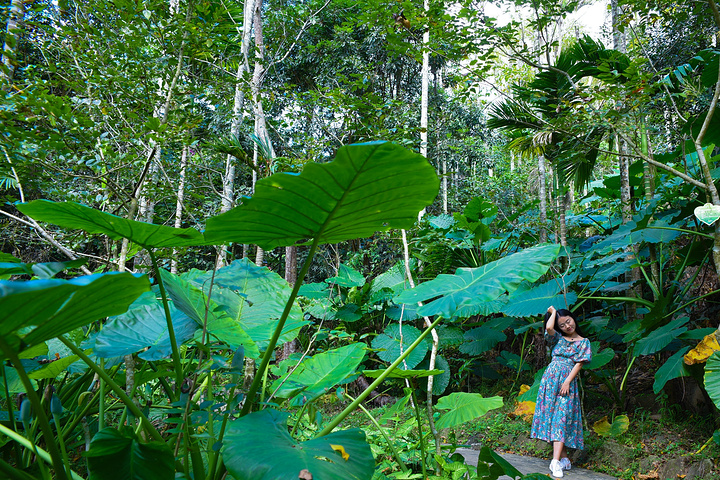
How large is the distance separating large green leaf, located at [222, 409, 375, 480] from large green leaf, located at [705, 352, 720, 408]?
225 cm

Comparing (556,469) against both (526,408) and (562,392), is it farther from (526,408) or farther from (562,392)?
(526,408)

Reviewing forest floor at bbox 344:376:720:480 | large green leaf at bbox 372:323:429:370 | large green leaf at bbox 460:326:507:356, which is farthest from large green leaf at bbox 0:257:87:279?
large green leaf at bbox 460:326:507:356

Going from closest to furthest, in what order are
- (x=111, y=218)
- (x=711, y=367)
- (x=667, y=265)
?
1. (x=111, y=218)
2. (x=711, y=367)
3. (x=667, y=265)

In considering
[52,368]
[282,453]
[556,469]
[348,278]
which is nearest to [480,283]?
[282,453]

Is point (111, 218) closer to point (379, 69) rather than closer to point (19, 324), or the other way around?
point (19, 324)

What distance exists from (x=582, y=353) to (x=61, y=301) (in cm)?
307

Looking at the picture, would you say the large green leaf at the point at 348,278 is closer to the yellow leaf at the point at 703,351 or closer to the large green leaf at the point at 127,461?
the yellow leaf at the point at 703,351

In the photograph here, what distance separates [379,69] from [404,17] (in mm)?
6991

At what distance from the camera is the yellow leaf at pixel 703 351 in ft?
7.61

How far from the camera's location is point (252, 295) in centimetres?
A: 121

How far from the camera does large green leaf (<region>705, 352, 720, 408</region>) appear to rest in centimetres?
206

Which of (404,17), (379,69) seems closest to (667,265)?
(404,17)

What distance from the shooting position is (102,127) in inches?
86.7

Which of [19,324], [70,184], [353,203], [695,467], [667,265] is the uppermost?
[70,184]
